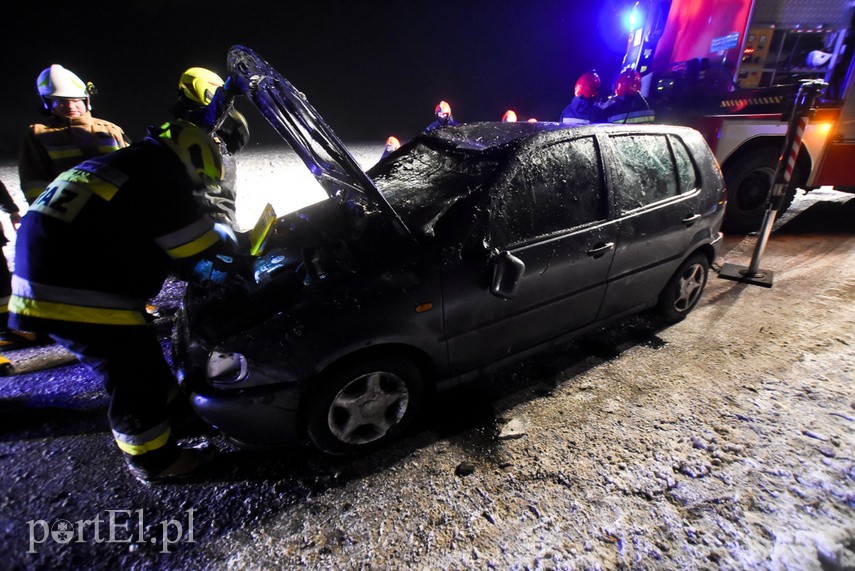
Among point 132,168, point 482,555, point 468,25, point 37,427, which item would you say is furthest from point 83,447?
point 468,25

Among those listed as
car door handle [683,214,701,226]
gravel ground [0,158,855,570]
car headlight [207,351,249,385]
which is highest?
car door handle [683,214,701,226]

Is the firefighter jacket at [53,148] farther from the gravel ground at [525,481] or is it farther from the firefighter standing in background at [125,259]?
the firefighter standing in background at [125,259]

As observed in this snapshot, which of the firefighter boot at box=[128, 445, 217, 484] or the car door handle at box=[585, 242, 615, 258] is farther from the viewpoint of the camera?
the car door handle at box=[585, 242, 615, 258]

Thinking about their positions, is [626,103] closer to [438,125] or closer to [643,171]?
[438,125]

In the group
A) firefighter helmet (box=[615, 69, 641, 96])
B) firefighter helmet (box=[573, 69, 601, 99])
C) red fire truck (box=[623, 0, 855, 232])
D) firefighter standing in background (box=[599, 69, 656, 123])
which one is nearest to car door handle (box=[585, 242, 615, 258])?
red fire truck (box=[623, 0, 855, 232])

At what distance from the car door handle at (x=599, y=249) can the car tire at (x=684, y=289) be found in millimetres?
986

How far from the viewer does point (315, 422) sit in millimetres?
1881

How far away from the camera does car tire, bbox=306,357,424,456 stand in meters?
1.87

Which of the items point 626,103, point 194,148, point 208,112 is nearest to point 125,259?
point 194,148

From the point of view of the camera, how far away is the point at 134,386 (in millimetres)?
1807

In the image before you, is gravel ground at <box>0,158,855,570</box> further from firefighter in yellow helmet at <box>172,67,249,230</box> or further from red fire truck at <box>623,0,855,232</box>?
red fire truck at <box>623,0,855,232</box>

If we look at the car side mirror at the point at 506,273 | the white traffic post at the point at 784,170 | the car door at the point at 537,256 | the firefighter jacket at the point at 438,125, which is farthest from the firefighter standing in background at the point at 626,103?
the car side mirror at the point at 506,273

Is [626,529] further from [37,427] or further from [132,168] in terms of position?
[37,427]

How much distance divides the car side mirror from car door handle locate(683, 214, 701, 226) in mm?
1703
